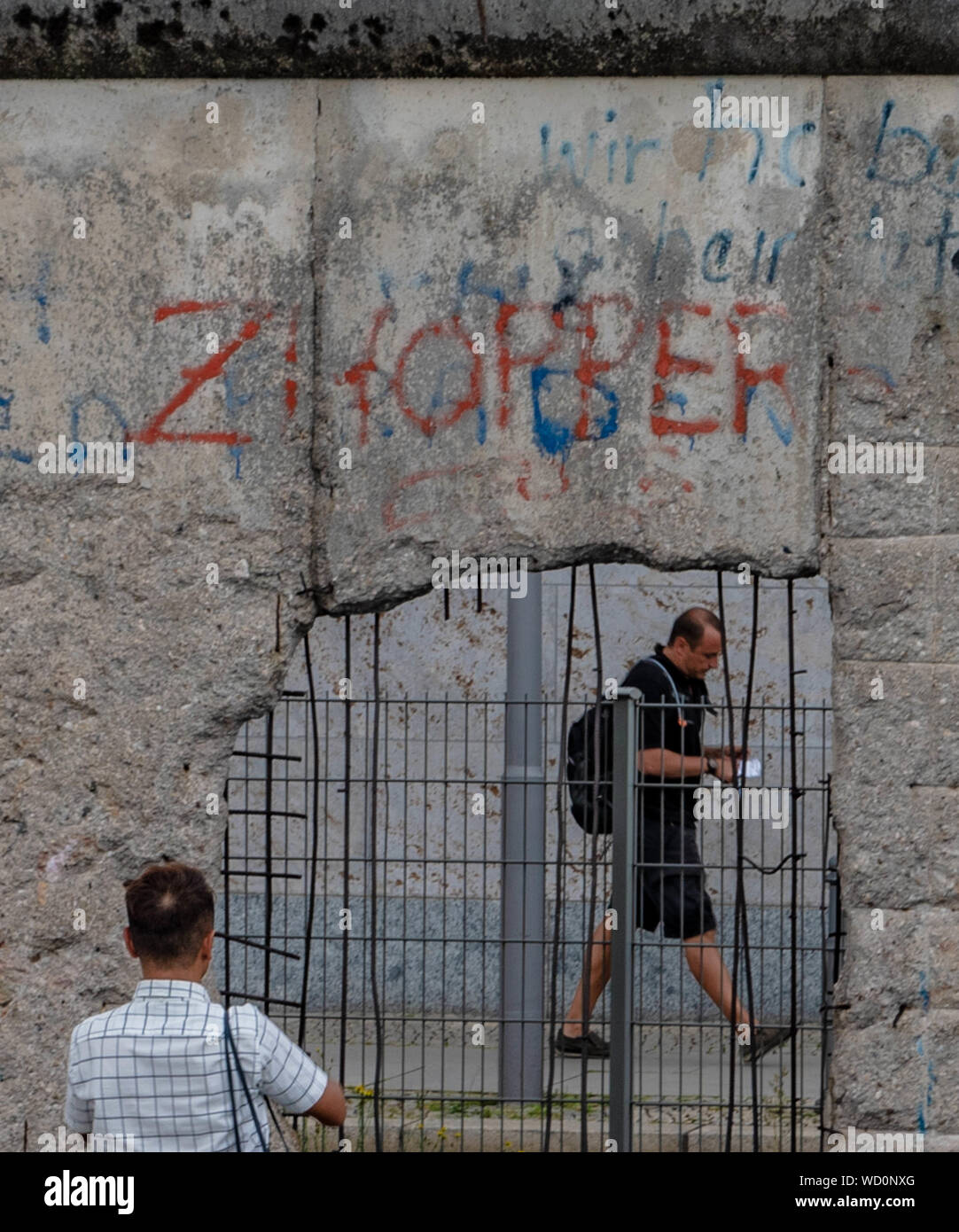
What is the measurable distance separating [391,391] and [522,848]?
2.95 metres

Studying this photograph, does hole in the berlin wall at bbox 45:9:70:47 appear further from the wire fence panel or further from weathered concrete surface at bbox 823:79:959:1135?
the wire fence panel

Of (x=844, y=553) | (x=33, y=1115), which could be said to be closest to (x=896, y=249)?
(x=844, y=553)

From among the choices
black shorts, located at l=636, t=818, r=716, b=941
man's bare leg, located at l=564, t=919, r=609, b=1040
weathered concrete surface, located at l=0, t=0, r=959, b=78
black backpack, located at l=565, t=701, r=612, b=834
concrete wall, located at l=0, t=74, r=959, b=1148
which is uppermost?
weathered concrete surface, located at l=0, t=0, r=959, b=78

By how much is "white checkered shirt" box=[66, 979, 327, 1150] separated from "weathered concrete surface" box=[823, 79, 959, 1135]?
1.80 m

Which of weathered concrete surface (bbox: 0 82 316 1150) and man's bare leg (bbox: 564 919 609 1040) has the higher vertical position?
weathered concrete surface (bbox: 0 82 316 1150)

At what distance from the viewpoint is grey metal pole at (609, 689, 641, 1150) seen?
17.5ft

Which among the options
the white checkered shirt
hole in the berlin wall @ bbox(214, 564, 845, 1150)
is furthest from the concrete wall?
hole in the berlin wall @ bbox(214, 564, 845, 1150)

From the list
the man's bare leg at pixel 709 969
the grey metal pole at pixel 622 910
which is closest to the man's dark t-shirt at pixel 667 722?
the man's bare leg at pixel 709 969

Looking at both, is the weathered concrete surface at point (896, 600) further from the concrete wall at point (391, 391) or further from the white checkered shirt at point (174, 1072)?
the white checkered shirt at point (174, 1072)

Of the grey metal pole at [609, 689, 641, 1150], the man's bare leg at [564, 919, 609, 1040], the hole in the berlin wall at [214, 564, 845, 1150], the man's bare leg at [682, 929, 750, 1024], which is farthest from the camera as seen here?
the hole in the berlin wall at [214, 564, 845, 1150]

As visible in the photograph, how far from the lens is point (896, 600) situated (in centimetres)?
443

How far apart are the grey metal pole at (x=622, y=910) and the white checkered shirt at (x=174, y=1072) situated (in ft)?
7.37

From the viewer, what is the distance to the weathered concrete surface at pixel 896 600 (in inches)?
173

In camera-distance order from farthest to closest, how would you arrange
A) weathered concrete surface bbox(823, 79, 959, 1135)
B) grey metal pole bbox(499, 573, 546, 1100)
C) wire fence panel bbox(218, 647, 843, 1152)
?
grey metal pole bbox(499, 573, 546, 1100), wire fence panel bbox(218, 647, 843, 1152), weathered concrete surface bbox(823, 79, 959, 1135)
